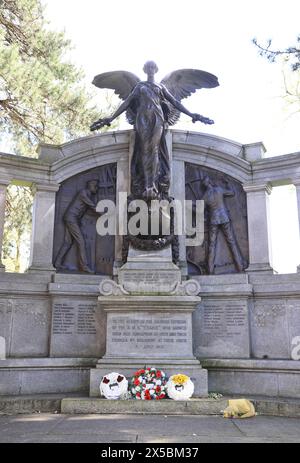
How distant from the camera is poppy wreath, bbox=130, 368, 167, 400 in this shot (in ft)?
27.2

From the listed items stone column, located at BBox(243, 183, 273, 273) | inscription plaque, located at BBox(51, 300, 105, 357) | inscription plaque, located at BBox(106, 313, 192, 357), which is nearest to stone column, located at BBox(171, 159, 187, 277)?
stone column, located at BBox(243, 183, 273, 273)

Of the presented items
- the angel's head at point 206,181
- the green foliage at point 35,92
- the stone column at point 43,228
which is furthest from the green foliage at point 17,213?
the angel's head at point 206,181

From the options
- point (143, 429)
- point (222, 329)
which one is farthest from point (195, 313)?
point (143, 429)

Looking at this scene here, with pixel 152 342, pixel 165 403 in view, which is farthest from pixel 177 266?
pixel 165 403

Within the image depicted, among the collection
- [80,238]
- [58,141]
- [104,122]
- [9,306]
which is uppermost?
[58,141]

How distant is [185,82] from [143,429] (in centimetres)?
893

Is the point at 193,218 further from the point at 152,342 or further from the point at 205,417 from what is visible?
the point at 205,417

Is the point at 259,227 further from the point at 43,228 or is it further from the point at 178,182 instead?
the point at 43,228

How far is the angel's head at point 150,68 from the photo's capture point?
11445 millimetres

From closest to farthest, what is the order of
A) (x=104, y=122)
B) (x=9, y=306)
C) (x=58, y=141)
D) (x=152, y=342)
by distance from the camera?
1. (x=152, y=342)
2. (x=9, y=306)
3. (x=104, y=122)
4. (x=58, y=141)

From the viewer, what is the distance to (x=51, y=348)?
1013cm

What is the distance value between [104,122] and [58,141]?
7203 millimetres

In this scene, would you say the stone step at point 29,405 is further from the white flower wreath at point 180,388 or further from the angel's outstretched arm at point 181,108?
the angel's outstretched arm at point 181,108

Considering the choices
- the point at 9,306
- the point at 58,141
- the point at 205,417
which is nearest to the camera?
the point at 205,417
